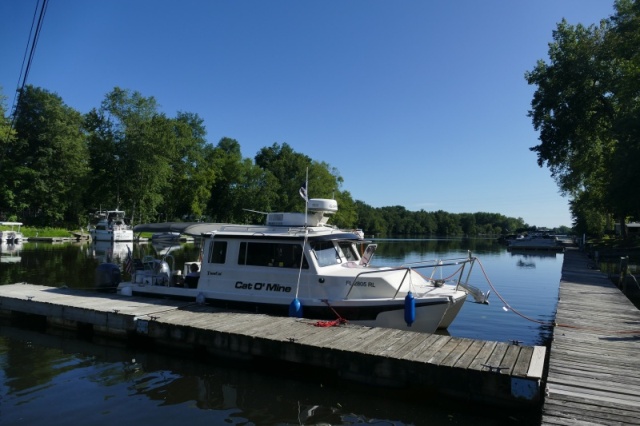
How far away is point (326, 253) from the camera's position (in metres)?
12.4

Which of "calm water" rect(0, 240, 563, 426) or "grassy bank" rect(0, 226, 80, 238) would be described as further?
"grassy bank" rect(0, 226, 80, 238)

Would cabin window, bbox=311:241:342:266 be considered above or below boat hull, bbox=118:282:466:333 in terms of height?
above

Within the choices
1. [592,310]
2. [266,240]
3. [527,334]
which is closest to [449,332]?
[527,334]

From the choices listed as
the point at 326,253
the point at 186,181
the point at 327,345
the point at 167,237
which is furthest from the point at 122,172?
the point at 327,345

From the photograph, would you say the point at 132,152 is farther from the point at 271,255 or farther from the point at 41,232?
the point at 271,255

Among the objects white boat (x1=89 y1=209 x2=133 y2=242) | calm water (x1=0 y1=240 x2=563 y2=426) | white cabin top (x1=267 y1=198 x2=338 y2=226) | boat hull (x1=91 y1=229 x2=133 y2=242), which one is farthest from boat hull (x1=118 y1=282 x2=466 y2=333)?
white boat (x1=89 y1=209 x2=133 y2=242)

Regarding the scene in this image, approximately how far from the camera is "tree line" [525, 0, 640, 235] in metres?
31.1

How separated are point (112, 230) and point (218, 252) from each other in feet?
153

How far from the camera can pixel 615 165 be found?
94.2 ft

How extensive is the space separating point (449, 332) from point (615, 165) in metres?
22.2

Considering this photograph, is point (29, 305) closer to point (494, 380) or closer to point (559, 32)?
point (494, 380)

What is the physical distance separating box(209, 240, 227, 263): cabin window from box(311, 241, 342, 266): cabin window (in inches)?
102

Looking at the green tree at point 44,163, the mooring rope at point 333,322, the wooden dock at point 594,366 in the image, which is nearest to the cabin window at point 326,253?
the mooring rope at point 333,322

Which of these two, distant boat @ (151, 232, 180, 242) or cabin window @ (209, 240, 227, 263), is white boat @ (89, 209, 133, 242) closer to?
distant boat @ (151, 232, 180, 242)
